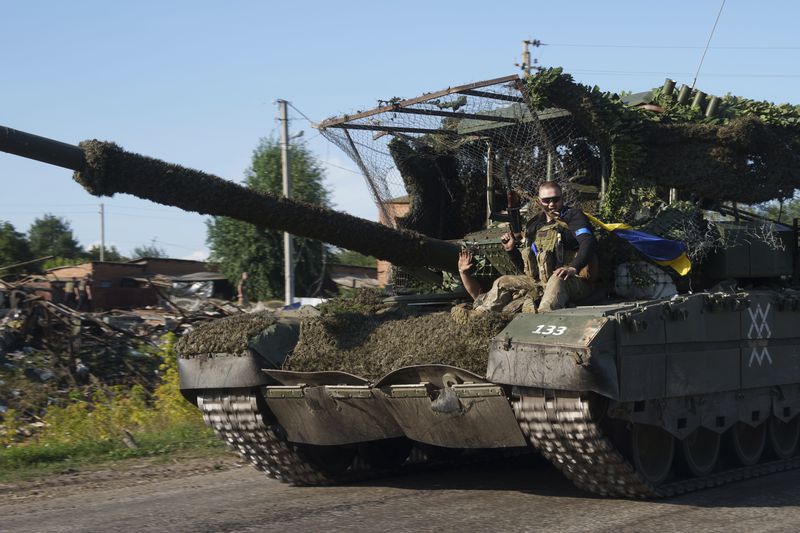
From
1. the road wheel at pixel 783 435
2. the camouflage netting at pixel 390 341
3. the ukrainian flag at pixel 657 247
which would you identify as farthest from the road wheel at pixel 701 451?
the camouflage netting at pixel 390 341

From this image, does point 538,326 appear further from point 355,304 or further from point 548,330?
point 355,304

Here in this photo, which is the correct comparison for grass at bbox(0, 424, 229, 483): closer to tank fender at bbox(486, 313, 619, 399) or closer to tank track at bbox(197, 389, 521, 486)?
tank track at bbox(197, 389, 521, 486)

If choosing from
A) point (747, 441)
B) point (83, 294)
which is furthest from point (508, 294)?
point (83, 294)

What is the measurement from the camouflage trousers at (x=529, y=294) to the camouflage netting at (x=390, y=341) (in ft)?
0.94

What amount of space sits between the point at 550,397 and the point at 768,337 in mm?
2717

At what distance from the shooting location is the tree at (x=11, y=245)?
40.8 metres

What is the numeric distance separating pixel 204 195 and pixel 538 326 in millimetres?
2477

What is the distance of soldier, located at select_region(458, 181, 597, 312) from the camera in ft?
27.3

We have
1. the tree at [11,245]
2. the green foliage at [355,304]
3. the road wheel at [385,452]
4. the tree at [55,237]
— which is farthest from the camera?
the tree at [55,237]

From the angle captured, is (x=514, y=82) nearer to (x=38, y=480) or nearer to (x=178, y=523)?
(x=178, y=523)

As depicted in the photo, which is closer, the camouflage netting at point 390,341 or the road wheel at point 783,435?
the camouflage netting at point 390,341

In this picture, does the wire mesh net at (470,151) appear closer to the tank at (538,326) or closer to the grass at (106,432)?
the tank at (538,326)

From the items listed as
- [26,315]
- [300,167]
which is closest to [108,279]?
[300,167]

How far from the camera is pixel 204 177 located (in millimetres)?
7695
